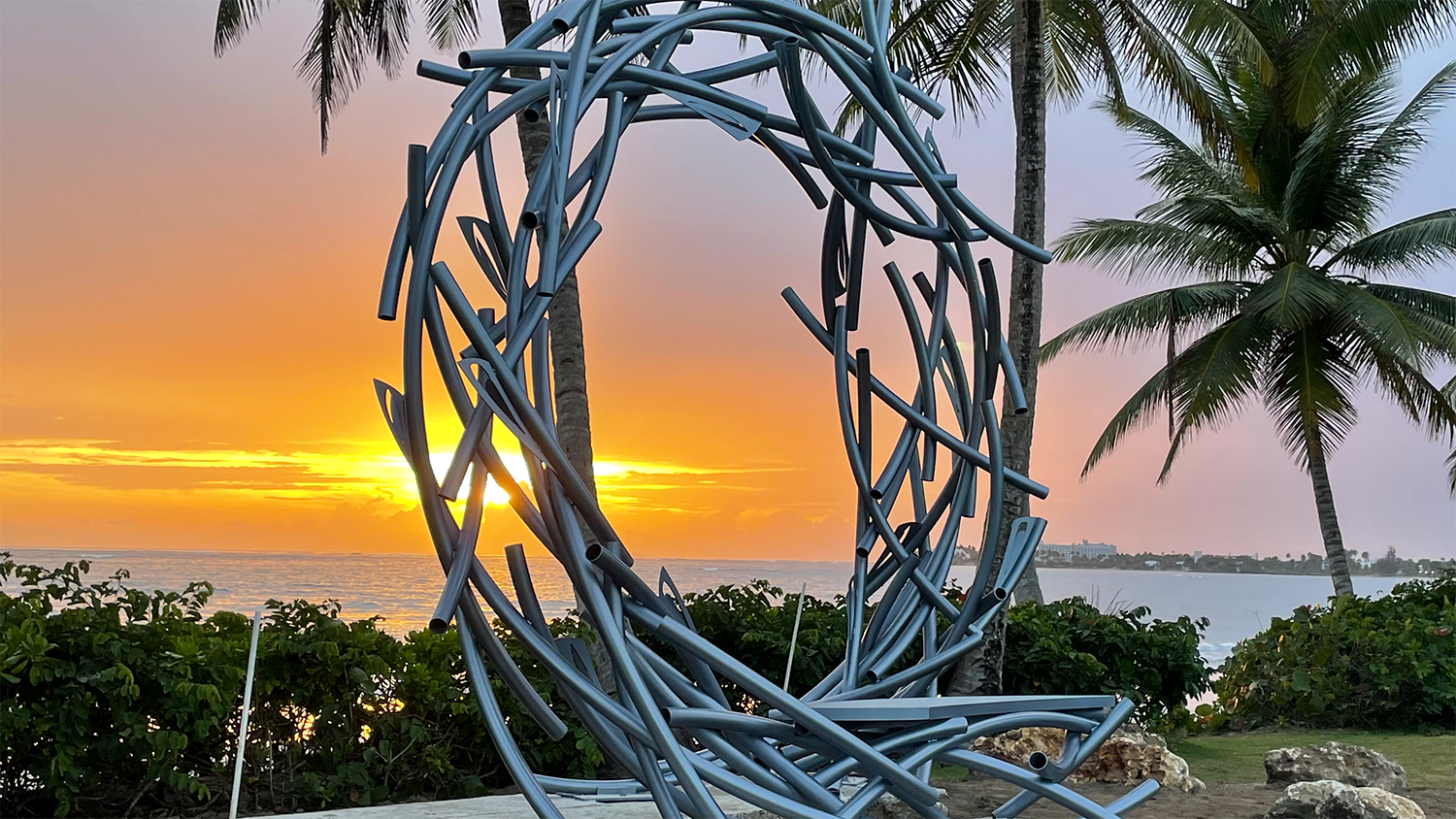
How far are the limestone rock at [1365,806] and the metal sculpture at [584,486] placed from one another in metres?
2.35

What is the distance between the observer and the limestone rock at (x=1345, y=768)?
523 cm

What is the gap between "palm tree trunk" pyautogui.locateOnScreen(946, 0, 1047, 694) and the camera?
21.8 feet

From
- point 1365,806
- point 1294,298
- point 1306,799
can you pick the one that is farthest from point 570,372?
point 1294,298

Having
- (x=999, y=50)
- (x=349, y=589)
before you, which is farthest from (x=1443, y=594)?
(x=349, y=589)

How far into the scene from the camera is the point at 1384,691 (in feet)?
28.8

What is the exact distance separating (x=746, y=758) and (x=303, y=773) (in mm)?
3470

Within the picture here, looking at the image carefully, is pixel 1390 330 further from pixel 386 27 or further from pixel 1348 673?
pixel 386 27

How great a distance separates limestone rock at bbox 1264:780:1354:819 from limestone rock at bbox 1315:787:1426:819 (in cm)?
2

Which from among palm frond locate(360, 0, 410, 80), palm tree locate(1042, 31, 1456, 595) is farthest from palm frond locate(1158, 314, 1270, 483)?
palm frond locate(360, 0, 410, 80)

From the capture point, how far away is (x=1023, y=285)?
278 inches

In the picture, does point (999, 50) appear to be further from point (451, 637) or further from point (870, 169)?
point (870, 169)

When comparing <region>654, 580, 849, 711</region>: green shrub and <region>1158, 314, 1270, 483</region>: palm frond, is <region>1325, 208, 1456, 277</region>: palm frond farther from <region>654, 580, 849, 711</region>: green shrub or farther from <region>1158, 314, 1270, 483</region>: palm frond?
<region>654, 580, 849, 711</region>: green shrub

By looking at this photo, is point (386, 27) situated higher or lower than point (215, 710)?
higher

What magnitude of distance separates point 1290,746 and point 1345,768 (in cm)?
281
